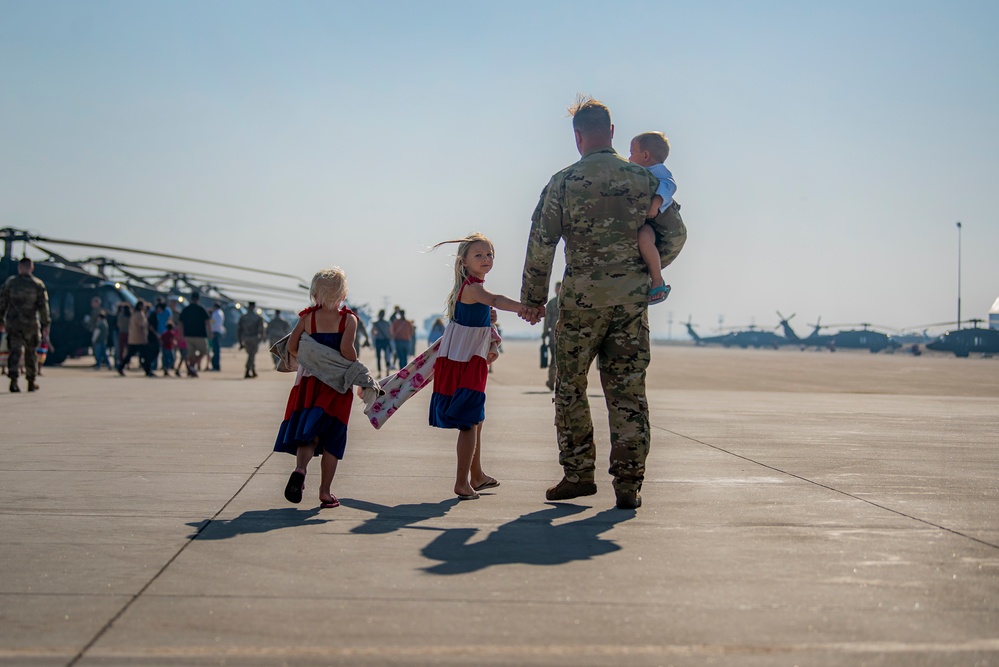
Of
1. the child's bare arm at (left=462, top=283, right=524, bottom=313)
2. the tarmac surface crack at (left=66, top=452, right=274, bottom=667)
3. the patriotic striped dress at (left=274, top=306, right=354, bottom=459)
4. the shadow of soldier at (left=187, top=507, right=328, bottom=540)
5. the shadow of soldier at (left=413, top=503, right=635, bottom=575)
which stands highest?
the child's bare arm at (left=462, top=283, right=524, bottom=313)

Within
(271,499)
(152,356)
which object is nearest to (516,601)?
(271,499)

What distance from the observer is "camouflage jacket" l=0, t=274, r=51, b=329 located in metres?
14.0

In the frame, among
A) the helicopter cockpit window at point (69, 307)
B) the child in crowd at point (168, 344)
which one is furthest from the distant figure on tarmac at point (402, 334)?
the helicopter cockpit window at point (69, 307)

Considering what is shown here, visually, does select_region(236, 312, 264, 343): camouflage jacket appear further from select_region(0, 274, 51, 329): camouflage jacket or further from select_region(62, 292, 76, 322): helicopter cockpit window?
select_region(62, 292, 76, 322): helicopter cockpit window

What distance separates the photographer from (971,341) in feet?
240

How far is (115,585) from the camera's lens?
3.28 m

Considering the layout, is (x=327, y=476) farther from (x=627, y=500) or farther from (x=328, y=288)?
(x=627, y=500)

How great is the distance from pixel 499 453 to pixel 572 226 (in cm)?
283

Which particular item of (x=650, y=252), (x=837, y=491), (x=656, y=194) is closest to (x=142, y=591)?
(x=650, y=252)

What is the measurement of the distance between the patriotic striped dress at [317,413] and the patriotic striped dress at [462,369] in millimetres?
536

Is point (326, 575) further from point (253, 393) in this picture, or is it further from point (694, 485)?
point (253, 393)

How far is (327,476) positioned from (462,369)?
3.26 ft

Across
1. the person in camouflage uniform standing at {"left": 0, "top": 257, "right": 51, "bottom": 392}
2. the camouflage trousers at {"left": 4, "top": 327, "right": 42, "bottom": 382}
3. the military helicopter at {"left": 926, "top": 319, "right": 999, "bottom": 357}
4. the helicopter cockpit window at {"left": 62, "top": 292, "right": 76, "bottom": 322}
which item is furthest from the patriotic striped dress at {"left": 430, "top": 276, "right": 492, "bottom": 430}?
the military helicopter at {"left": 926, "top": 319, "right": 999, "bottom": 357}

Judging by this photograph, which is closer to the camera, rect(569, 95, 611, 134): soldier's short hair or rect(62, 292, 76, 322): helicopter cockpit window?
rect(569, 95, 611, 134): soldier's short hair
